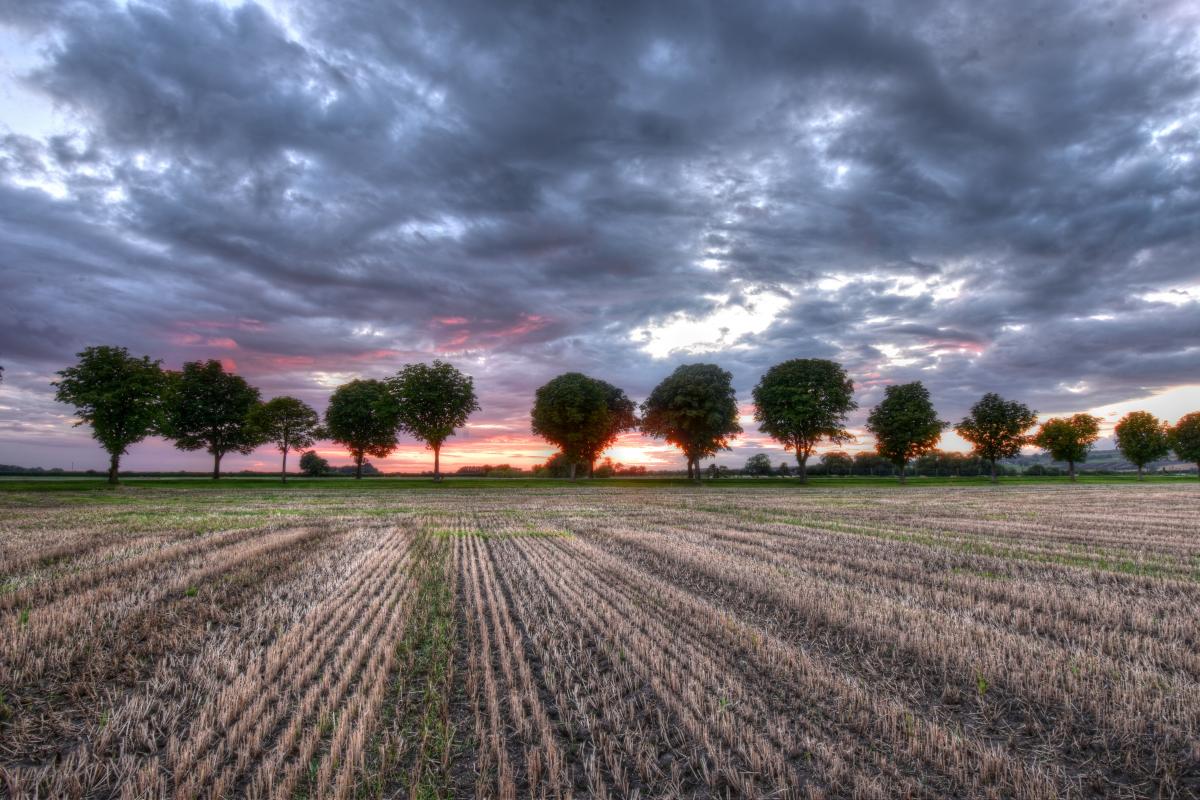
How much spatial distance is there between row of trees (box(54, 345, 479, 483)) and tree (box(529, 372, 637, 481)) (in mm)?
10326

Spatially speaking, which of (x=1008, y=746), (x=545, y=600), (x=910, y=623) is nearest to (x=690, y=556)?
(x=545, y=600)

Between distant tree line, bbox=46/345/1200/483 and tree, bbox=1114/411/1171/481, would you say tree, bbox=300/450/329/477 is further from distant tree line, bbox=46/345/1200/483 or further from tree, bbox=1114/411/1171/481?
tree, bbox=1114/411/1171/481

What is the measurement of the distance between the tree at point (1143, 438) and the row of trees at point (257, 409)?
10756 cm

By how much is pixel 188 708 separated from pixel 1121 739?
27.4 ft

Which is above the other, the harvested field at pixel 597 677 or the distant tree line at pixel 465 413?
the distant tree line at pixel 465 413

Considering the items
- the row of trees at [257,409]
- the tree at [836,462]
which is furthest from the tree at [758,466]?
the row of trees at [257,409]

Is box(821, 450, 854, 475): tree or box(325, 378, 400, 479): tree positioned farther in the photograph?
box(821, 450, 854, 475): tree

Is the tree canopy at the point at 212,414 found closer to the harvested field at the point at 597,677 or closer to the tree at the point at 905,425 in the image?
the harvested field at the point at 597,677

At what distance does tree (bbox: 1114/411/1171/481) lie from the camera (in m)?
85.7

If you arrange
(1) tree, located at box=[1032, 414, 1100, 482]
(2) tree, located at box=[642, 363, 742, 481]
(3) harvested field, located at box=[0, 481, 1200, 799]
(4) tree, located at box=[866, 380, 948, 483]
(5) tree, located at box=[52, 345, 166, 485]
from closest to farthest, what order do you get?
(3) harvested field, located at box=[0, 481, 1200, 799] → (5) tree, located at box=[52, 345, 166, 485] → (2) tree, located at box=[642, 363, 742, 481] → (4) tree, located at box=[866, 380, 948, 483] → (1) tree, located at box=[1032, 414, 1100, 482]

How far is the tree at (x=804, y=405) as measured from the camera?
61.7 meters

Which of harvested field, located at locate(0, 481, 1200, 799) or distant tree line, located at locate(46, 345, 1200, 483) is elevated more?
distant tree line, located at locate(46, 345, 1200, 483)

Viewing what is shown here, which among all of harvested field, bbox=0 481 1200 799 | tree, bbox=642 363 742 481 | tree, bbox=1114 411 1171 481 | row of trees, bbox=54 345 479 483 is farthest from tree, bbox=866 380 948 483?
harvested field, bbox=0 481 1200 799

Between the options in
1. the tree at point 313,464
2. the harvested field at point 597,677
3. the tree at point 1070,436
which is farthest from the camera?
the tree at point 313,464
